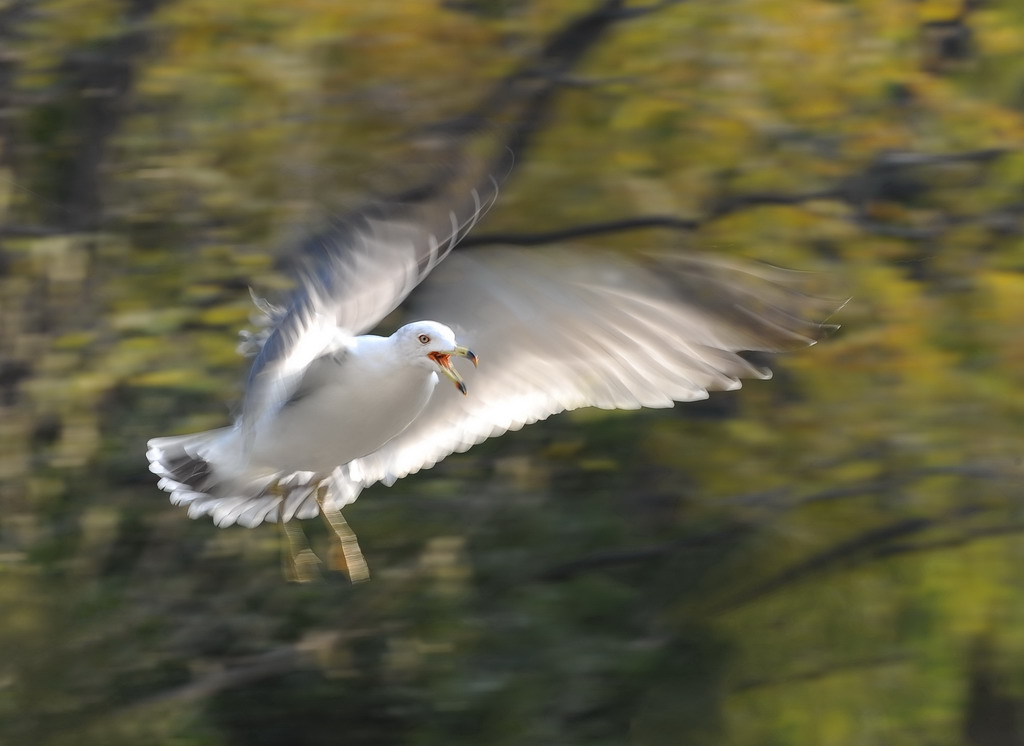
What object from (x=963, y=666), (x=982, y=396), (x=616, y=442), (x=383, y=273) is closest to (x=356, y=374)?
(x=383, y=273)

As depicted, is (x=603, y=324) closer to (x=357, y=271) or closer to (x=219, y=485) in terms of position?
(x=357, y=271)

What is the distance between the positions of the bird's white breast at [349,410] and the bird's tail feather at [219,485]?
0.29m

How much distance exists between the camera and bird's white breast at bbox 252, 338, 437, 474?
2795 mm

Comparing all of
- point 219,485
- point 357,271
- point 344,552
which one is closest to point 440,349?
point 357,271

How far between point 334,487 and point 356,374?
0.75m

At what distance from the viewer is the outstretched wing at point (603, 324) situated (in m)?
3.02

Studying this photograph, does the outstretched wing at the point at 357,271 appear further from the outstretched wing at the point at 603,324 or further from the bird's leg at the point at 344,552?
the bird's leg at the point at 344,552

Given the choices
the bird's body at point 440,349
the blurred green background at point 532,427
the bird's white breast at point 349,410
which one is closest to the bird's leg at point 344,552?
the bird's body at point 440,349

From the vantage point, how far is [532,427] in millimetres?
4703

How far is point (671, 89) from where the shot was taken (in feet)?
15.4

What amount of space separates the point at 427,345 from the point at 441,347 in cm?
3

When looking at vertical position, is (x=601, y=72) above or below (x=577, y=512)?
above

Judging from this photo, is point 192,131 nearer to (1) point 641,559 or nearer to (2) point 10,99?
(2) point 10,99

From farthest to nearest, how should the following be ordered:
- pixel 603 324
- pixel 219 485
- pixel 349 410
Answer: pixel 219 485
pixel 603 324
pixel 349 410
